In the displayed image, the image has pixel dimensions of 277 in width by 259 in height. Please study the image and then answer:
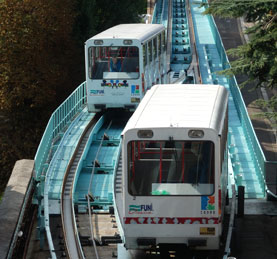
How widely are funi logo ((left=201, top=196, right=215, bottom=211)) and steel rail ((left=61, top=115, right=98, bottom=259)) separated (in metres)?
2.94

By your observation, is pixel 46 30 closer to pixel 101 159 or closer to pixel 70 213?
pixel 101 159

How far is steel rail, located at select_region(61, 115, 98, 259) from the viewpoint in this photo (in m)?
16.4

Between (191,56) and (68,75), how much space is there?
6.68 meters

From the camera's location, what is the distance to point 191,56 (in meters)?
43.6

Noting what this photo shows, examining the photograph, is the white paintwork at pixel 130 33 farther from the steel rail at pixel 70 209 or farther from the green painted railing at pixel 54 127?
the steel rail at pixel 70 209

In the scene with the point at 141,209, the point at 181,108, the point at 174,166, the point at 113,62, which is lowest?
the point at 113,62

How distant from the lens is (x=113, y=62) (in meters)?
25.7

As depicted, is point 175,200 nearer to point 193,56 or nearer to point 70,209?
point 70,209

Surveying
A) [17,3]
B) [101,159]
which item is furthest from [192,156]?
[17,3]

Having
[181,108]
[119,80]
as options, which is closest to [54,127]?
[119,80]

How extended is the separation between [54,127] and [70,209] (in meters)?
6.96

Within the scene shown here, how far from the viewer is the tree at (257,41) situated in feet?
55.0

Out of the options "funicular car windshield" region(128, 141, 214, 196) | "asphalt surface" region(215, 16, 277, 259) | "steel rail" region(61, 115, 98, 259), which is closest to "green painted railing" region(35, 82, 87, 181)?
"steel rail" region(61, 115, 98, 259)

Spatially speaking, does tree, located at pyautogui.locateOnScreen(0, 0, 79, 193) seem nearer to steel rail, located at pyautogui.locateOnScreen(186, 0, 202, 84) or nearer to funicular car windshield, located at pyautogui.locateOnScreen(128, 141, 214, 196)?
steel rail, located at pyautogui.locateOnScreen(186, 0, 202, 84)
